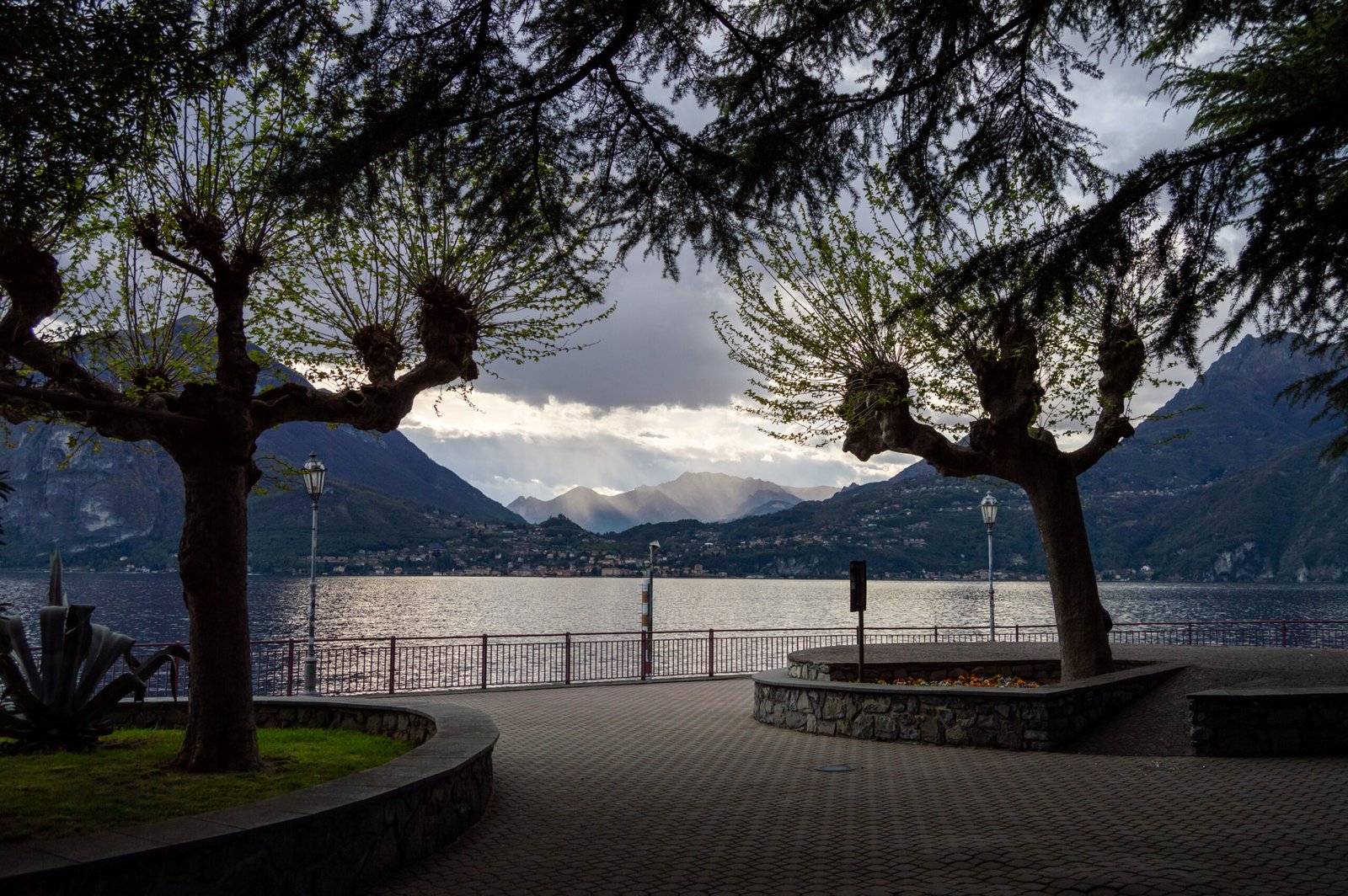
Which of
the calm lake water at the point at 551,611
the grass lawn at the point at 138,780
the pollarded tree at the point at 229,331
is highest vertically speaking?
the pollarded tree at the point at 229,331

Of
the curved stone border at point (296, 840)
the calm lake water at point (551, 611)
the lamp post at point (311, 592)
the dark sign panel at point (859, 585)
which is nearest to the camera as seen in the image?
Result: the curved stone border at point (296, 840)

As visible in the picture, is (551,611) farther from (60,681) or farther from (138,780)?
(138,780)

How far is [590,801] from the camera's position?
9102mm

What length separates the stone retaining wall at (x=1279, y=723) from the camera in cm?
1121

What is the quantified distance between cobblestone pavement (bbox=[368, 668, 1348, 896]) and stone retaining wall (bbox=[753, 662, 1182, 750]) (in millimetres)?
441

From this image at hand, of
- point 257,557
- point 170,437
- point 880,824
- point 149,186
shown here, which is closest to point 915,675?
point 880,824

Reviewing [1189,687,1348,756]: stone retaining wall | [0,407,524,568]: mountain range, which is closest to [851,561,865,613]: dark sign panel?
[1189,687,1348,756]: stone retaining wall

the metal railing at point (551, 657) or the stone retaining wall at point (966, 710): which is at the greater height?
the stone retaining wall at point (966, 710)

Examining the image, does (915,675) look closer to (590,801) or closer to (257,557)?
(590,801)

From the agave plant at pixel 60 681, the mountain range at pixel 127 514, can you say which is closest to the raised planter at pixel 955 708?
the agave plant at pixel 60 681

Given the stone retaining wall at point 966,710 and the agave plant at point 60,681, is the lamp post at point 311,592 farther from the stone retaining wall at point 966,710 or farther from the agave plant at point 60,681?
the stone retaining wall at point 966,710

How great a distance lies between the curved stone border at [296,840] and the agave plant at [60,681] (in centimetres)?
355

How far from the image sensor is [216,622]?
28.5ft

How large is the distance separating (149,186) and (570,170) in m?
5.86
